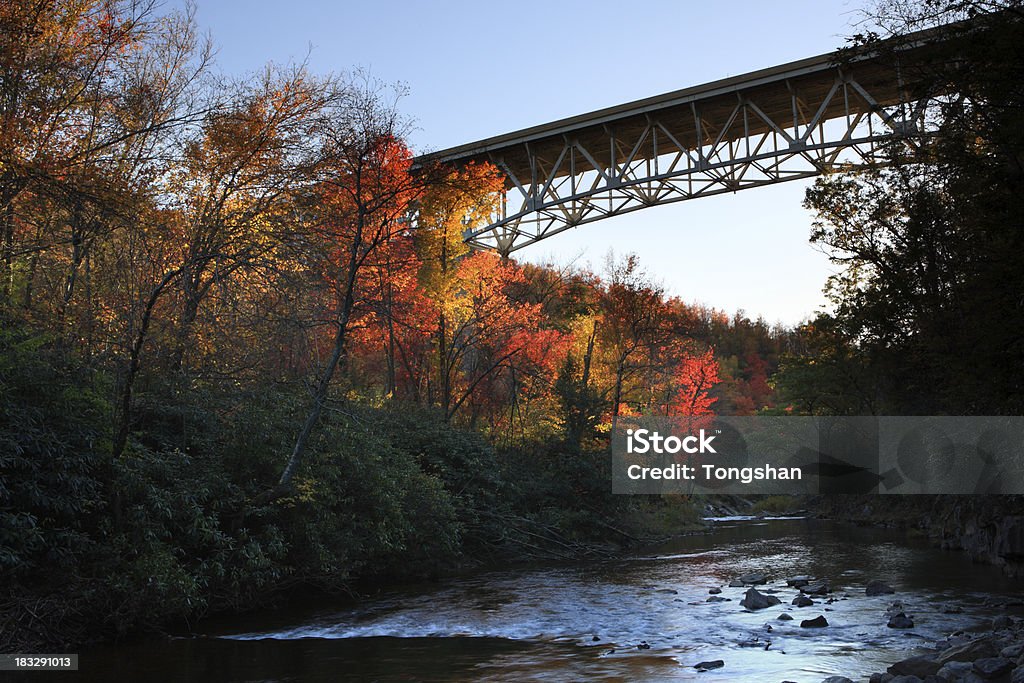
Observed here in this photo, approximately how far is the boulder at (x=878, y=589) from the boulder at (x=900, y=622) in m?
2.54

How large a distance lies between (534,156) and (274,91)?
12369mm

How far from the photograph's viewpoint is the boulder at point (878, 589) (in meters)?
14.8

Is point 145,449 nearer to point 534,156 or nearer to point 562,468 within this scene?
point 562,468

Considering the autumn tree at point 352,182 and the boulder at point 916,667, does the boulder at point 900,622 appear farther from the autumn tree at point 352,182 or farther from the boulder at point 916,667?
the autumn tree at point 352,182

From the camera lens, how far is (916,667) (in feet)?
29.6

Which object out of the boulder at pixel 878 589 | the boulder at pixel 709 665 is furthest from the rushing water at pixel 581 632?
the boulder at pixel 878 589

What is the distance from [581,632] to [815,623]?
3.16 meters

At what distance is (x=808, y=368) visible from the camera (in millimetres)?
32938

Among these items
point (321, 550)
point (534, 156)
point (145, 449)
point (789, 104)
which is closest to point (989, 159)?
point (321, 550)

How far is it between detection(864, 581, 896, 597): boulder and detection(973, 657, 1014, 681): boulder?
20.5 ft

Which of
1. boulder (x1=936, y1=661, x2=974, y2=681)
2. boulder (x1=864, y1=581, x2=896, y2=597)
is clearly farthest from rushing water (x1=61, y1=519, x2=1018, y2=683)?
boulder (x1=936, y1=661, x2=974, y2=681)

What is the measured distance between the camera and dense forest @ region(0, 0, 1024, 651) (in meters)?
11.0

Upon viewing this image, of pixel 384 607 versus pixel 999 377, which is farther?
pixel 384 607

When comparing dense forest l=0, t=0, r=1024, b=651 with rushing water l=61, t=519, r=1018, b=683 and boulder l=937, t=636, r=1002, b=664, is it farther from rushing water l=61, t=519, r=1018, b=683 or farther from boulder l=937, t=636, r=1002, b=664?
Result: boulder l=937, t=636, r=1002, b=664
